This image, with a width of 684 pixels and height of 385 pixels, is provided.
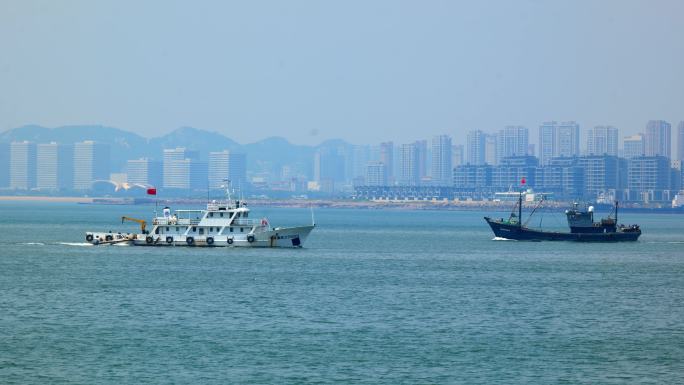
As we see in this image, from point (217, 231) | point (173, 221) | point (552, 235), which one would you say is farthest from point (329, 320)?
point (552, 235)

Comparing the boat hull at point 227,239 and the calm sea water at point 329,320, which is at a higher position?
the boat hull at point 227,239

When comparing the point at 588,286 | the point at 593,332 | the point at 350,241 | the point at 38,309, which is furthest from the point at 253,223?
the point at 593,332

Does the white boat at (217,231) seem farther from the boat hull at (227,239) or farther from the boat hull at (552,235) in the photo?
the boat hull at (552,235)

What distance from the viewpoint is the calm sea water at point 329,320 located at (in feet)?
143

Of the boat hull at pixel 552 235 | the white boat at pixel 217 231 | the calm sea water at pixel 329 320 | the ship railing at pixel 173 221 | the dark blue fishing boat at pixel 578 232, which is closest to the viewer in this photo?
the calm sea water at pixel 329 320

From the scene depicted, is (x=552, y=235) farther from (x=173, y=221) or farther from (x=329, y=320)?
(x=329, y=320)

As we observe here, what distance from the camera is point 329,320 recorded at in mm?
55750

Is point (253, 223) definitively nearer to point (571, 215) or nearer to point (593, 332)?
point (571, 215)

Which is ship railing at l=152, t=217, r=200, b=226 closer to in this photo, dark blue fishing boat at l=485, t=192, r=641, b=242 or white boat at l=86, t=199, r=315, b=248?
white boat at l=86, t=199, r=315, b=248

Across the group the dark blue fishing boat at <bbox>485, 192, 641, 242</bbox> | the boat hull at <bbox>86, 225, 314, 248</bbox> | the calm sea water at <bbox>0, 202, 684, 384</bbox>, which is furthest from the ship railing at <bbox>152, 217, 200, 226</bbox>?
the dark blue fishing boat at <bbox>485, 192, 641, 242</bbox>

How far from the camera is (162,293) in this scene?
66000 mm

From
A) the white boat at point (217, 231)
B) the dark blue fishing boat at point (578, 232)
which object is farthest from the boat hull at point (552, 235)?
the white boat at point (217, 231)

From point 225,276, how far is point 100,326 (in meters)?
24.5

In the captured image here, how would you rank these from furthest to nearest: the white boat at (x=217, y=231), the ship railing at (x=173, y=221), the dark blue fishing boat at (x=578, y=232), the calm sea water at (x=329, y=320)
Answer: the dark blue fishing boat at (x=578, y=232)
the ship railing at (x=173, y=221)
the white boat at (x=217, y=231)
the calm sea water at (x=329, y=320)
